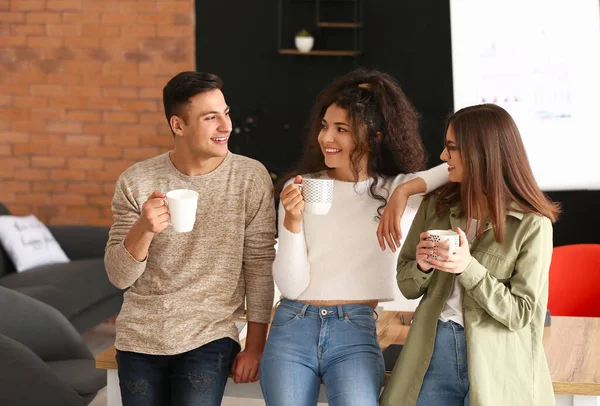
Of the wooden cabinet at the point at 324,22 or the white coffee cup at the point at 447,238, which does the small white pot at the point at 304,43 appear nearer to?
the wooden cabinet at the point at 324,22

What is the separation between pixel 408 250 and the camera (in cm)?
216

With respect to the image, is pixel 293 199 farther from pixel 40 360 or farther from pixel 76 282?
pixel 76 282

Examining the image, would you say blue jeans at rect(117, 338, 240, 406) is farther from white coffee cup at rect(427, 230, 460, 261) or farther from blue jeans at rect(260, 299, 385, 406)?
white coffee cup at rect(427, 230, 460, 261)

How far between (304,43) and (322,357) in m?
3.70

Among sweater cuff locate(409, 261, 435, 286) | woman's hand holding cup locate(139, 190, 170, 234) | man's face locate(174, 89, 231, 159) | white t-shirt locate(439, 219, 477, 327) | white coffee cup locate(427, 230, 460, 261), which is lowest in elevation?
white t-shirt locate(439, 219, 477, 327)

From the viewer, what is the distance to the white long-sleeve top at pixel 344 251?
7.43 feet

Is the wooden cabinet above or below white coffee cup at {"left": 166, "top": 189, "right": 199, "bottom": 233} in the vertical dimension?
above

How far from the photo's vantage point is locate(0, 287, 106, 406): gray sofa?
2.59 metres

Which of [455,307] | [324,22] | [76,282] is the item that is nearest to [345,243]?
[455,307]

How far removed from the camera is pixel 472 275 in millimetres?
1925

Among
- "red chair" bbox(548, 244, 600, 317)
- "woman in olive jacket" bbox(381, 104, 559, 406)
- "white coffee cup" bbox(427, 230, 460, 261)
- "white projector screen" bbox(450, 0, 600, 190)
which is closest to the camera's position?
"white coffee cup" bbox(427, 230, 460, 261)

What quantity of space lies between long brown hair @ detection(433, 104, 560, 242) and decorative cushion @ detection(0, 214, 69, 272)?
345cm

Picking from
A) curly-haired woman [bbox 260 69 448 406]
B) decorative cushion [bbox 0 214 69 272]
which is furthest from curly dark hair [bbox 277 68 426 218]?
decorative cushion [bbox 0 214 69 272]

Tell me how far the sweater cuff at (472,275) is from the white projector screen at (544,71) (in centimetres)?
347
